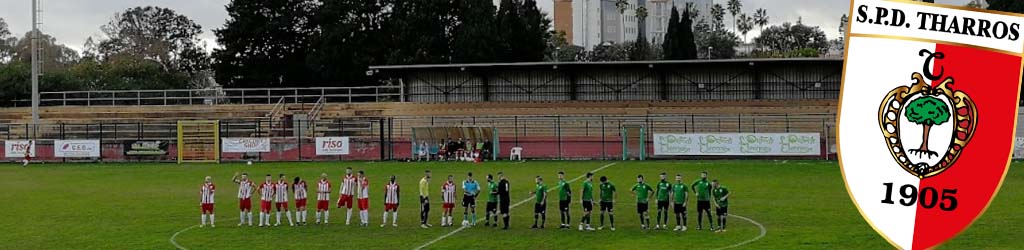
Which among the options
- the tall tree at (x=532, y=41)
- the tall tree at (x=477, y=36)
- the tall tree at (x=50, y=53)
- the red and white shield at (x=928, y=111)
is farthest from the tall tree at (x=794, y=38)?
the red and white shield at (x=928, y=111)

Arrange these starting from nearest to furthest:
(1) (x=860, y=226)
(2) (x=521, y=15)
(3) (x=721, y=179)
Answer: (1) (x=860, y=226), (3) (x=721, y=179), (2) (x=521, y=15)

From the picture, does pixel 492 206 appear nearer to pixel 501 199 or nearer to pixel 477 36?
→ pixel 501 199

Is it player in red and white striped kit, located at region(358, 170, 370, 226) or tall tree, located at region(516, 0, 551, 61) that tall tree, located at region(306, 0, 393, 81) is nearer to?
tall tree, located at region(516, 0, 551, 61)

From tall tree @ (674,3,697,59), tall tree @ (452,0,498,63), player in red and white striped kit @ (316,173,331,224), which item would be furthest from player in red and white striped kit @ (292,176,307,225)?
tall tree @ (674,3,697,59)

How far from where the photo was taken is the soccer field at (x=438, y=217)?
2512cm

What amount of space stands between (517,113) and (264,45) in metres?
29.0

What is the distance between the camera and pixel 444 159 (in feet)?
193

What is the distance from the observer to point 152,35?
117 m

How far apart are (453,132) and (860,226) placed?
116ft

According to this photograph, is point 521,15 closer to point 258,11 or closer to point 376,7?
point 376,7

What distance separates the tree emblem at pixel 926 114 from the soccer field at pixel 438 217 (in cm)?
1681

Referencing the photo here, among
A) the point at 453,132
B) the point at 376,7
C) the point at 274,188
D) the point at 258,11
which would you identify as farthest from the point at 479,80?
the point at 274,188

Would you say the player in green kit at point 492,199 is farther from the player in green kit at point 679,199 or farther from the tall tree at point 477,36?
the tall tree at point 477,36

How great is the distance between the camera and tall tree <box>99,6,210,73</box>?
112500 millimetres
